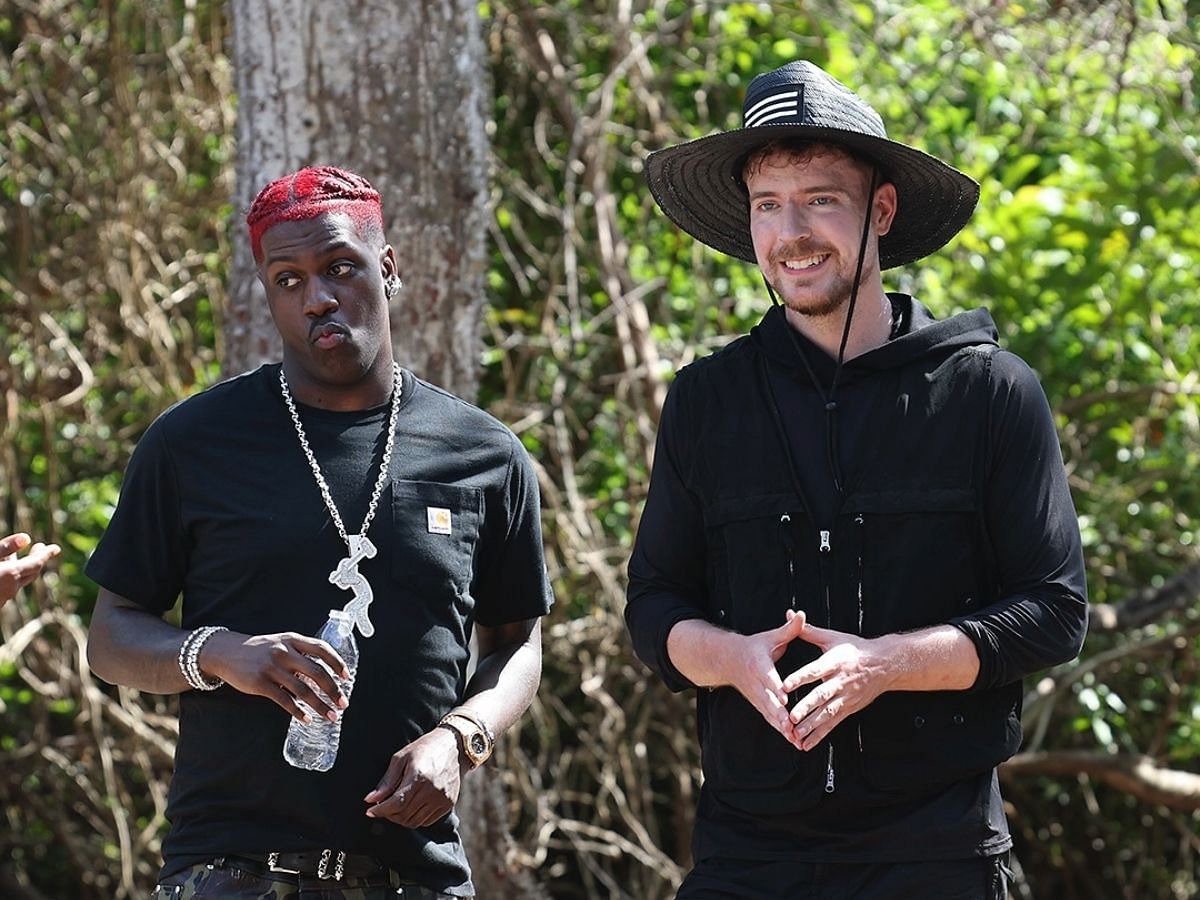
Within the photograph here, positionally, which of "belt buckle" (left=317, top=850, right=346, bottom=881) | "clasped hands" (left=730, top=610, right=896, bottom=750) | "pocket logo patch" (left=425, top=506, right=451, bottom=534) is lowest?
"belt buckle" (left=317, top=850, right=346, bottom=881)

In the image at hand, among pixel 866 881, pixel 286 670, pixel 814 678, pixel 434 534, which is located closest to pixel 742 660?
pixel 814 678

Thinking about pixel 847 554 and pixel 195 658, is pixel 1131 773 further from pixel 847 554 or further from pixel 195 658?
pixel 195 658

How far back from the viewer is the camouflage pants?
295 centimetres

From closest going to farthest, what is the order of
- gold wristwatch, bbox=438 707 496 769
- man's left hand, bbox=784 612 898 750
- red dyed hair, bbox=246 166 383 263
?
man's left hand, bbox=784 612 898 750 → gold wristwatch, bbox=438 707 496 769 → red dyed hair, bbox=246 166 383 263

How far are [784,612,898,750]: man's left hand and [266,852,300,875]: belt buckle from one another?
879 mm

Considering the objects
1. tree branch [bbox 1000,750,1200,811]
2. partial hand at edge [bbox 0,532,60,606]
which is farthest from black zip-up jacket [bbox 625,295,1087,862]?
tree branch [bbox 1000,750,1200,811]

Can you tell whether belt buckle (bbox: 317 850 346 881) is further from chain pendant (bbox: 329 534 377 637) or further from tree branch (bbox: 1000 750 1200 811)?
Result: tree branch (bbox: 1000 750 1200 811)

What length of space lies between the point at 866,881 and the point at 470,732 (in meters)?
0.72

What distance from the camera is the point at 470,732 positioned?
310 centimetres

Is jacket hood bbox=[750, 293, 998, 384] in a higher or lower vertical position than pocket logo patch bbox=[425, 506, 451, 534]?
higher

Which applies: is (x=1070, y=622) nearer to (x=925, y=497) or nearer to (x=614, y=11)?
(x=925, y=497)

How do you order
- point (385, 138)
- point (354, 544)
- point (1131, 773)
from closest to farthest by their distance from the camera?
point (354, 544), point (385, 138), point (1131, 773)

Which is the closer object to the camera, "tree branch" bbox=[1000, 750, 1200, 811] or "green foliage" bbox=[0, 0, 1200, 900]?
"tree branch" bbox=[1000, 750, 1200, 811]

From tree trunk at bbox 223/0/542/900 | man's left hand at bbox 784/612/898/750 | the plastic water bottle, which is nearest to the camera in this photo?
man's left hand at bbox 784/612/898/750
